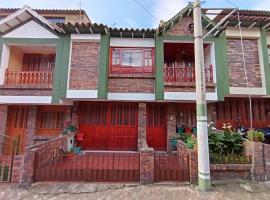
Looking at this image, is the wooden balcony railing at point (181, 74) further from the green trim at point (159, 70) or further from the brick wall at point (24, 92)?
the brick wall at point (24, 92)

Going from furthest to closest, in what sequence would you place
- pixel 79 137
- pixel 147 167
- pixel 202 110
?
pixel 79 137
pixel 147 167
pixel 202 110

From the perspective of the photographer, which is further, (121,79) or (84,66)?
(121,79)

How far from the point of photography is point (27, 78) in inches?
361

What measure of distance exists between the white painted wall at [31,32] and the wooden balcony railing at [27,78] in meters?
1.85

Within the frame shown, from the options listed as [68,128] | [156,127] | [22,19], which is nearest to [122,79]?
[156,127]

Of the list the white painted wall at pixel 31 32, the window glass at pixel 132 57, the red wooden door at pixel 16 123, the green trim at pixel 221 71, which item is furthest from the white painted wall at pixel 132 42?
the red wooden door at pixel 16 123

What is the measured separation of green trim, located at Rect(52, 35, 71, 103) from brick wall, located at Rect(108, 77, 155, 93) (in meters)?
2.20

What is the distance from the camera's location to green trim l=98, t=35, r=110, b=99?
8.19 metres

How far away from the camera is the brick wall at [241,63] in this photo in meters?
8.73

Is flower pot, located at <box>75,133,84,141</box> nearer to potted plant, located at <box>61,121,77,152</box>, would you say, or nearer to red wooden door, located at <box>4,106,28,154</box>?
potted plant, located at <box>61,121,77,152</box>

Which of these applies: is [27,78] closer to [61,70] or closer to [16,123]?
[61,70]

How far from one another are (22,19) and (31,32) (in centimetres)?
87

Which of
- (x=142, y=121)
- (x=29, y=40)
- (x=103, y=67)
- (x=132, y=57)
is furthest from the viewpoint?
(x=142, y=121)

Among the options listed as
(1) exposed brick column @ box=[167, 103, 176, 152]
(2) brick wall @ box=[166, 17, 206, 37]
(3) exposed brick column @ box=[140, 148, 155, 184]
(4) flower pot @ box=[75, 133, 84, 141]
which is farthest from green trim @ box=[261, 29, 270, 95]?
(4) flower pot @ box=[75, 133, 84, 141]
